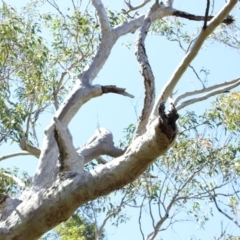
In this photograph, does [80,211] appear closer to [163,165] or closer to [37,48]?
[163,165]

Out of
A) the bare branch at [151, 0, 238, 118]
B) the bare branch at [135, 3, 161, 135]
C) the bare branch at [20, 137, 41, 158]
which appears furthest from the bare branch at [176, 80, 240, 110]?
the bare branch at [20, 137, 41, 158]

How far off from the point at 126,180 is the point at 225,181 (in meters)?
4.64

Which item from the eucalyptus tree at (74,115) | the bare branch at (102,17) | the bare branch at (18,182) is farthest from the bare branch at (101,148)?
the bare branch at (102,17)

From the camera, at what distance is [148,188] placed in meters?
6.51

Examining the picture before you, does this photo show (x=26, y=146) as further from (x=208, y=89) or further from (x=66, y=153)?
(x=66, y=153)

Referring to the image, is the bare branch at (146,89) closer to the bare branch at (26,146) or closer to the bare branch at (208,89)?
the bare branch at (208,89)

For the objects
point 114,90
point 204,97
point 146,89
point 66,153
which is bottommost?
point 66,153

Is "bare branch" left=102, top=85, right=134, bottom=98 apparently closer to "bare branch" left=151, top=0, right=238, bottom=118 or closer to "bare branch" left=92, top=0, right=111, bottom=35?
"bare branch" left=92, top=0, right=111, bottom=35

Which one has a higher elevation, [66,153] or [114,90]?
[114,90]

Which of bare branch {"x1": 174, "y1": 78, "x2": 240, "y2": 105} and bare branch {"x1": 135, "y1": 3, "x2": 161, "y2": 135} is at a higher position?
bare branch {"x1": 174, "y1": 78, "x2": 240, "y2": 105}

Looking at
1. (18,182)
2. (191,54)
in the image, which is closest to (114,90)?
(191,54)

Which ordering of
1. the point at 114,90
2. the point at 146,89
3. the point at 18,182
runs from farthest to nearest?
1. the point at 18,182
2. the point at 114,90
3. the point at 146,89

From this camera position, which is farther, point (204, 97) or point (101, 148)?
point (204, 97)

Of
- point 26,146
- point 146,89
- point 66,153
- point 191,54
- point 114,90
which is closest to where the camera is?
point 191,54
